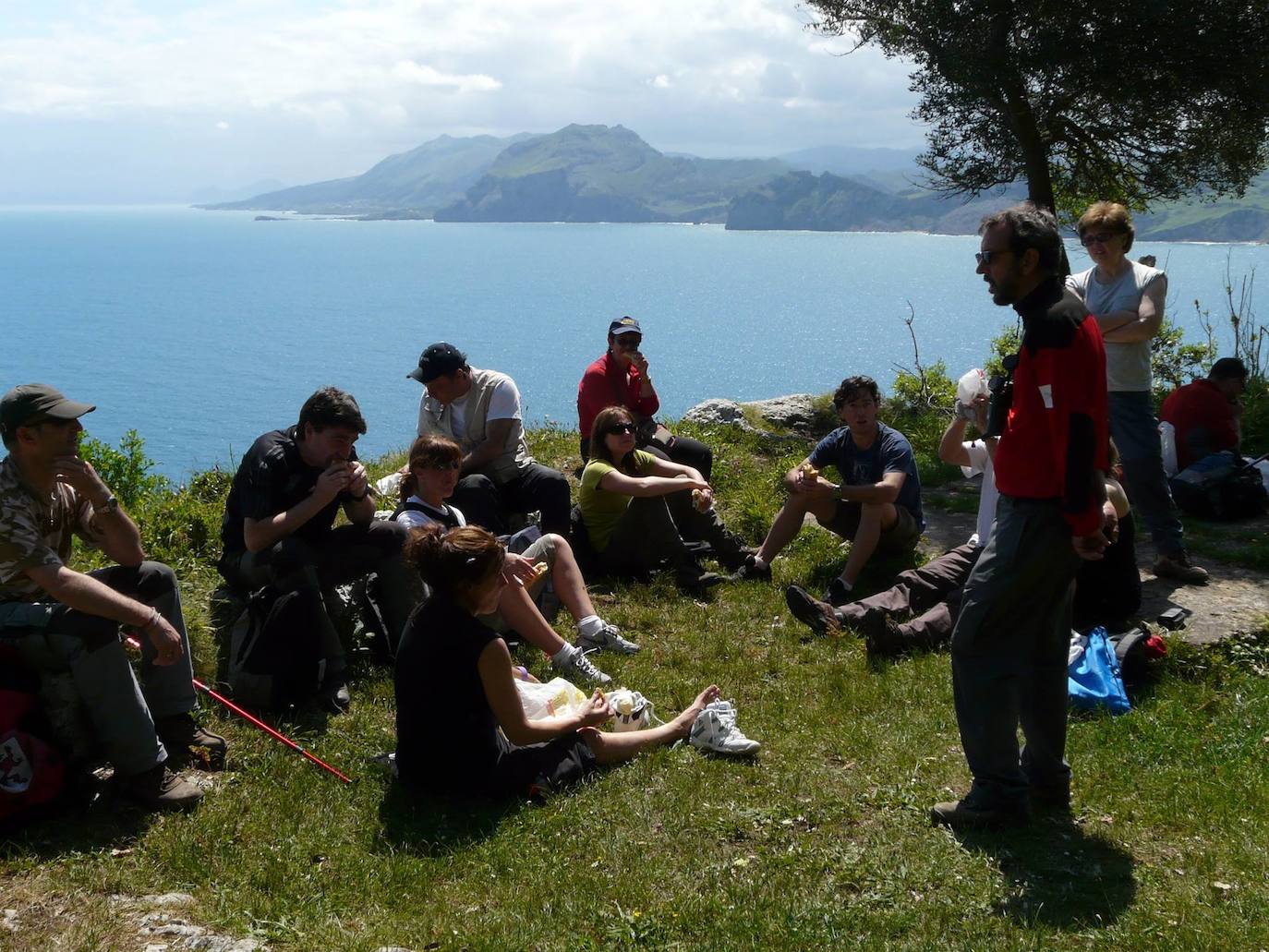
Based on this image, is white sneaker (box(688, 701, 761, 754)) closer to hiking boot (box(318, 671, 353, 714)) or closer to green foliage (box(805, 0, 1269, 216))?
hiking boot (box(318, 671, 353, 714))

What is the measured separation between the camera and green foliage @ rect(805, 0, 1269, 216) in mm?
11242

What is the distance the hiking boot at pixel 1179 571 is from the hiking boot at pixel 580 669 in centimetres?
369

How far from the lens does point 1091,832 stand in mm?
3980

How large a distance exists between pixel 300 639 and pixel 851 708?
114 inches

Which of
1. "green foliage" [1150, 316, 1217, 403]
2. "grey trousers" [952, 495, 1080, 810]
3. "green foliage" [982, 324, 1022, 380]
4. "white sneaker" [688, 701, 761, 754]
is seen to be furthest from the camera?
"green foliage" [1150, 316, 1217, 403]

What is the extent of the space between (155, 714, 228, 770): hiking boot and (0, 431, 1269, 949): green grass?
114 mm

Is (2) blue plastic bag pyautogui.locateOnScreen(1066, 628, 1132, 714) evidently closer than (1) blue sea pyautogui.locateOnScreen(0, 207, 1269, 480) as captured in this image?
Yes

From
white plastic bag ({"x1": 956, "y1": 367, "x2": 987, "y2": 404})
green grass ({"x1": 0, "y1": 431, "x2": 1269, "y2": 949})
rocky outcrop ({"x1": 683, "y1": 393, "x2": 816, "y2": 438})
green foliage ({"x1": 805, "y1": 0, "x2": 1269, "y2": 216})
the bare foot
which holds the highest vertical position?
green foliage ({"x1": 805, "y1": 0, "x2": 1269, "y2": 216})

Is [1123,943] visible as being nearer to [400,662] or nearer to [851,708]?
[851,708]

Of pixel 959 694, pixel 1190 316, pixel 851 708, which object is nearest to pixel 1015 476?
pixel 959 694

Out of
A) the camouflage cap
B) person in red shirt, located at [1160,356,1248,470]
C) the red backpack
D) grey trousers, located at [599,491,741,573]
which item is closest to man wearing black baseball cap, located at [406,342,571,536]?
grey trousers, located at [599,491,741,573]

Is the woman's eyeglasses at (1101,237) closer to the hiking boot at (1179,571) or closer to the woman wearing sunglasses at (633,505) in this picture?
the hiking boot at (1179,571)

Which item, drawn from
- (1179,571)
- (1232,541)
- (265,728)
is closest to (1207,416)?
(1232,541)

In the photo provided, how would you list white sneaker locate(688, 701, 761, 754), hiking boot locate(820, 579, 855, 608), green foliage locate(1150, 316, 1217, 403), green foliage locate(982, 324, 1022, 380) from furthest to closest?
green foliage locate(1150, 316, 1217, 403)
green foliage locate(982, 324, 1022, 380)
hiking boot locate(820, 579, 855, 608)
white sneaker locate(688, 701, 761, 754)
